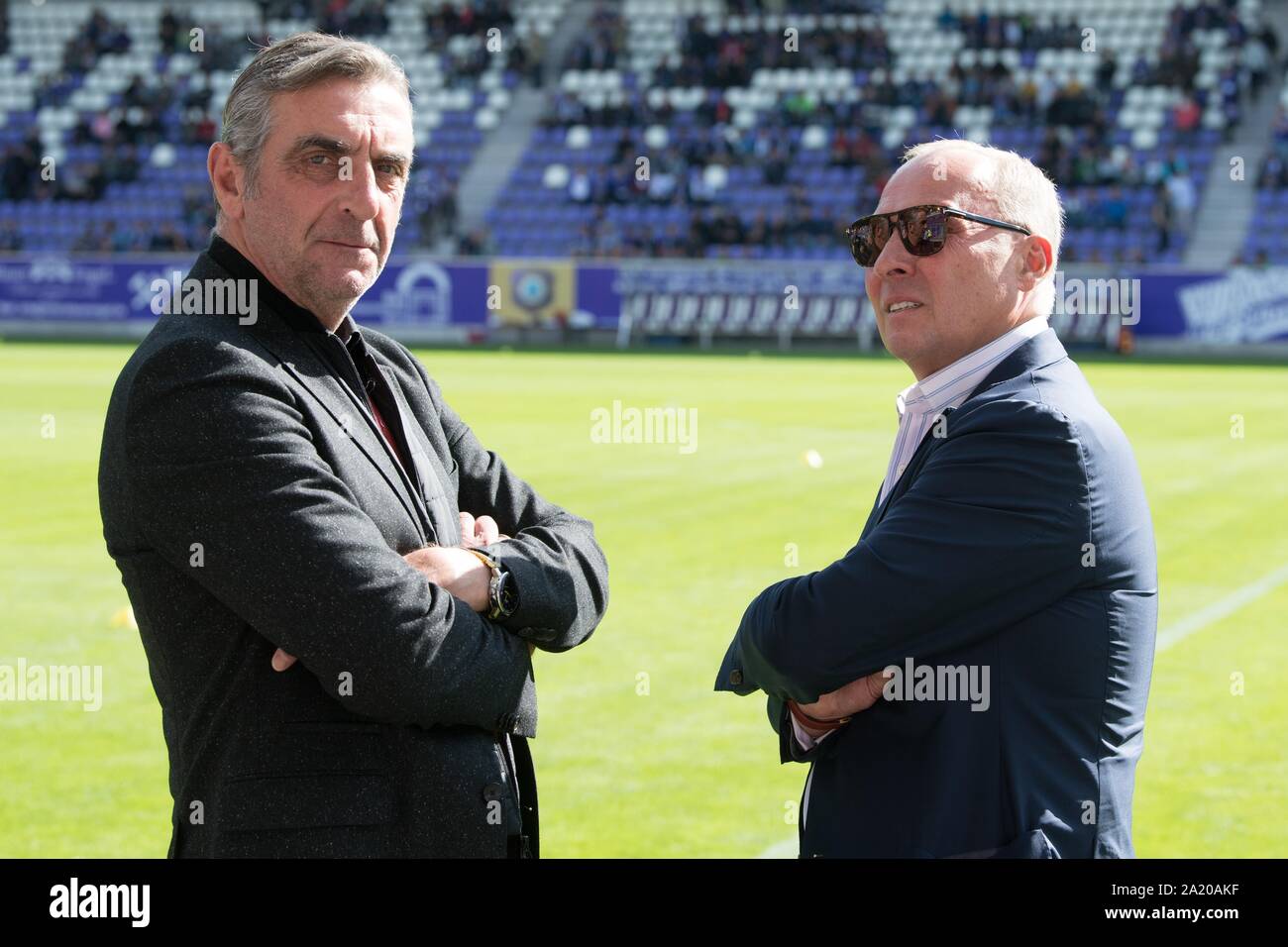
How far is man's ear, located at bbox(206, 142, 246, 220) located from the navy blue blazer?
53.2 inches

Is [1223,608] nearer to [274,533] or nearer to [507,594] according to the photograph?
[507,594]

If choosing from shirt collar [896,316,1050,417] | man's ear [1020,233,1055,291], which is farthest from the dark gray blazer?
man's ear [1020,233,1055,291]

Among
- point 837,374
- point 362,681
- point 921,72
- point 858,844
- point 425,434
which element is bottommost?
point 837,374

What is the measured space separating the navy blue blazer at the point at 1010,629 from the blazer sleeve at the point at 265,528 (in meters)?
0.80

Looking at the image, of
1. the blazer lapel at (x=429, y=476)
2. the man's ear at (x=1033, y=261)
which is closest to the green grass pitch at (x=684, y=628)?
the blazer lapel at (x=429, y=476)

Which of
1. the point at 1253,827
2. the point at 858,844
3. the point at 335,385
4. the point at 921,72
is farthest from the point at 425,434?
the point at 921,72

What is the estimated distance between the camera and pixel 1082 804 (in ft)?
9.43

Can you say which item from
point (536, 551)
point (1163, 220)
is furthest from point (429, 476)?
point (1163, 220)

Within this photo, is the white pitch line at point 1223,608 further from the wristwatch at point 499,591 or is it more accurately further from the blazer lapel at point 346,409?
the blazer lapel at point 346,409

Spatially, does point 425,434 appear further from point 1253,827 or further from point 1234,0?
point 1234,0

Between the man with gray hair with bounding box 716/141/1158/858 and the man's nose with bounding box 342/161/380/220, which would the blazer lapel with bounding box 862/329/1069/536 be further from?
the man's nose with bounding box 342/161/380/220

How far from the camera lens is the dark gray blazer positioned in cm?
278

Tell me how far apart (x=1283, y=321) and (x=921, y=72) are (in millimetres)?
15524

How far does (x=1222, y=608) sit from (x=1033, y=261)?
7223 mm
